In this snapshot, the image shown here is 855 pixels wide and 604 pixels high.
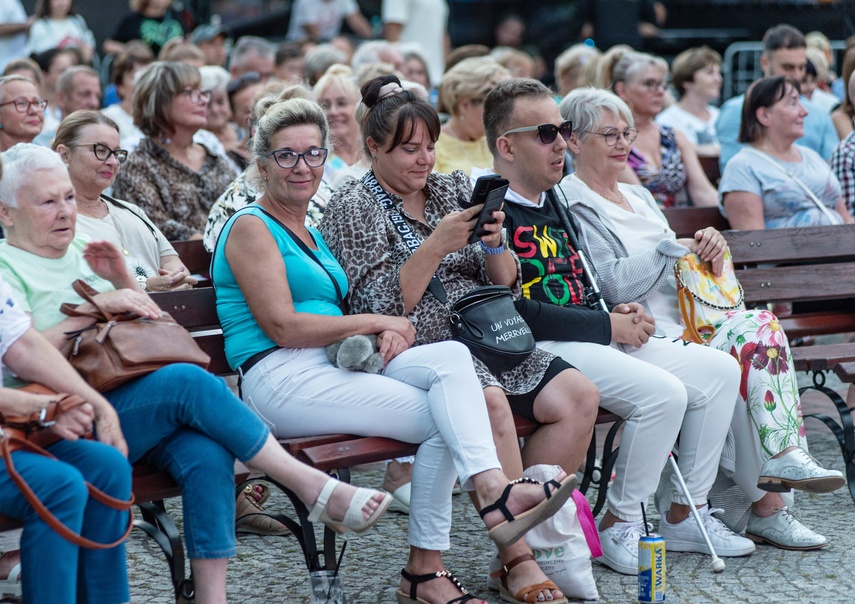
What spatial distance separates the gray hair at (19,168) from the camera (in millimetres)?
3502

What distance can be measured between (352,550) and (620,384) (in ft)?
3.90

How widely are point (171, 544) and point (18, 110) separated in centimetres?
294

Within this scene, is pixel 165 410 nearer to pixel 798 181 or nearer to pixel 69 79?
pixel 798 181

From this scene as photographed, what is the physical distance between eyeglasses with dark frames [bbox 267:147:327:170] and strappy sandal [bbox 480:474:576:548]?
1.27 m

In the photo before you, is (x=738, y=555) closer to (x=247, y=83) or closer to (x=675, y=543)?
(x=675, y=543)

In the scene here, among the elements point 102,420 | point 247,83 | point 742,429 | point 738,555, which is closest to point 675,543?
point 738,555

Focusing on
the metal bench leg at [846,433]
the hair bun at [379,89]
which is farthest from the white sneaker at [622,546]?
the hair bun at [379,89]

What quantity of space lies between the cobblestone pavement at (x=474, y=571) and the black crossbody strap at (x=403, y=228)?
38.8 inches

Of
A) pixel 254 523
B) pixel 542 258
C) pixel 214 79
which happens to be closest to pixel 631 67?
pixel 214 79

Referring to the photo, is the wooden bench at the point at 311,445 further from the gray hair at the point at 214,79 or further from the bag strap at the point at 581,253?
the gray hair at the point at 214,79

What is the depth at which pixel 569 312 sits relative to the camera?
426 centimetres

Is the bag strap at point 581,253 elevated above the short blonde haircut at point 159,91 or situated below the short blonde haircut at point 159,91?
below

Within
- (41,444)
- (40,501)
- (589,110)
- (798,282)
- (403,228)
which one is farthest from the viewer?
(798,282)

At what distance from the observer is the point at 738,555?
427 centimetres
